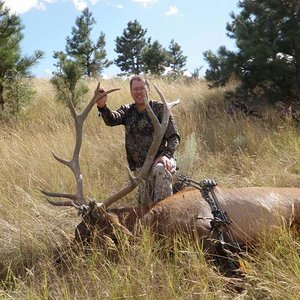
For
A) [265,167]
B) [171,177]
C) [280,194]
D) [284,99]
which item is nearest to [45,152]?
[171,177]

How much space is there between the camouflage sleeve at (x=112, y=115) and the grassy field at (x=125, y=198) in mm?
590

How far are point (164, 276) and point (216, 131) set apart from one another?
3748 mm

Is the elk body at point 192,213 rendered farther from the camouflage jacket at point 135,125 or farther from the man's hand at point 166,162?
the camouflage jacket at point 135,125

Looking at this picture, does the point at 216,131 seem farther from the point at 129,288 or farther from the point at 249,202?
the point at 129,288

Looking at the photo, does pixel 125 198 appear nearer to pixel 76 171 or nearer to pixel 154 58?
pixel 76 171

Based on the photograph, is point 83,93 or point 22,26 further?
point 83,93

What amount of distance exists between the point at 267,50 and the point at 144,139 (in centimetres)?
370

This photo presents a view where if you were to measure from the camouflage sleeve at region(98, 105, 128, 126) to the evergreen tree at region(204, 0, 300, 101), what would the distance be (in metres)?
3.57

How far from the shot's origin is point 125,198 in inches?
175

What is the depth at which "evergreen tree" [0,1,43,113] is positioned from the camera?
765cm

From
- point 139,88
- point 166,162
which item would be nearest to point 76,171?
point 166,162

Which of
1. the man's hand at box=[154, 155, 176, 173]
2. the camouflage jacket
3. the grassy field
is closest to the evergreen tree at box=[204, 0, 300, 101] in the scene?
the grassy field

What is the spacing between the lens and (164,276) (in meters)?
2.71

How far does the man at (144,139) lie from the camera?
12.4 feet
